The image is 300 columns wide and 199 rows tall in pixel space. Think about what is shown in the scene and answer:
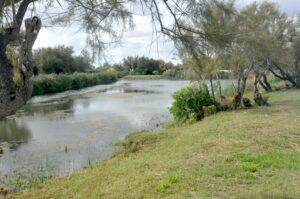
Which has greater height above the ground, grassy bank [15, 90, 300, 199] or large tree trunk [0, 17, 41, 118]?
large tree trunk [0, 17, 41, 118]

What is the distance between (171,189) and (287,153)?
7.76 feet

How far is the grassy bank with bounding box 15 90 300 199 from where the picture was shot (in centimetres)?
394

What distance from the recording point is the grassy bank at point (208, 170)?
3939 mm

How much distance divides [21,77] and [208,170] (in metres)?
3.03

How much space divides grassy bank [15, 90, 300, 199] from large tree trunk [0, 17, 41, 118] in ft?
6.64

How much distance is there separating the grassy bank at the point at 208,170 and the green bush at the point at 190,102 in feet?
12.2

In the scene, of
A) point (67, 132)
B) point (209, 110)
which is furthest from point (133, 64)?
point (67, 132)

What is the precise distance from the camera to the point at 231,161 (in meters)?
5.09

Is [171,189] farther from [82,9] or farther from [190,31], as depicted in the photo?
[82,9]

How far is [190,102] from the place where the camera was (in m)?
12.1

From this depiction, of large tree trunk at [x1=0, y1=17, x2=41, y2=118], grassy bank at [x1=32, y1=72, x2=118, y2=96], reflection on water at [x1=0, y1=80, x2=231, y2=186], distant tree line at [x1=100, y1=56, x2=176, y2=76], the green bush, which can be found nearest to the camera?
large tree trunk at [x1=0, y1=17, x2=41, y2=118]

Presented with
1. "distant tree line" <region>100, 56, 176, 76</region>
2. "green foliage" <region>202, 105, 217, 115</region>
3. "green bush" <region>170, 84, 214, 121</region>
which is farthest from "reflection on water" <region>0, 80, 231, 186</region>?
"distant tree line" <region>100, 56, 176, 76</region>

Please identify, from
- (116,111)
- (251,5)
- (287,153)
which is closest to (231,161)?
Answer: (287,153)

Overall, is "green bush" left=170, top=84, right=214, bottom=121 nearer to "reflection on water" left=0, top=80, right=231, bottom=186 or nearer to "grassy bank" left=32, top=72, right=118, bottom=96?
"reflection on water" left=0, top=80, right=231, bottom=186
